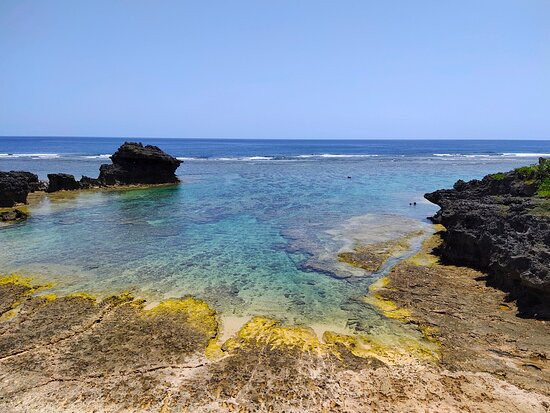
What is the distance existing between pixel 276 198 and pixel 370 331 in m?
28.7

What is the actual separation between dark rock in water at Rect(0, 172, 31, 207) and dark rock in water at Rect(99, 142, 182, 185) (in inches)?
488

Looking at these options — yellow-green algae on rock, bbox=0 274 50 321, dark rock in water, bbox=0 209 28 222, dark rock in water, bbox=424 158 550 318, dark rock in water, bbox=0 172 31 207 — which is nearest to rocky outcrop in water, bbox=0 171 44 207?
dark rock in water, bbox=0 172 31 207

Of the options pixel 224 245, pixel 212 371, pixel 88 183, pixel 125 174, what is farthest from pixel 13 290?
pixel 125 174

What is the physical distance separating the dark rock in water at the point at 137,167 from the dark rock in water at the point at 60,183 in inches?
158

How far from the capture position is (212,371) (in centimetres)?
1012

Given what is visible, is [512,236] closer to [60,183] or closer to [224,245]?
[224,245]

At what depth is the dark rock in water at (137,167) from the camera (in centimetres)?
4884

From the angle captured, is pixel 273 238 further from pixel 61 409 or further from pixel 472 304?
pixel 61 409

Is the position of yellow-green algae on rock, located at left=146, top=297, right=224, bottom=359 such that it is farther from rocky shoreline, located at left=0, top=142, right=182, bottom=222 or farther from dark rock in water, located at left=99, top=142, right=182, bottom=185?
dark rock in water, located at left=99, top=142, right=182, bottom=185

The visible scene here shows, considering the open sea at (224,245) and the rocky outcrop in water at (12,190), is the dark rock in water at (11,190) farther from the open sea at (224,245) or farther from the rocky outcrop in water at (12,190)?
the open sea at (224,245)

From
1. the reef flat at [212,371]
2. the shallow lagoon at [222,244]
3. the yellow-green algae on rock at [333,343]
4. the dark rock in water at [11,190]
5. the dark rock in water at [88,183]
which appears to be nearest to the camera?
the reef flat at [212,371]

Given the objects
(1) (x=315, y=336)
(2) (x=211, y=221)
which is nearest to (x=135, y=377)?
(1) (x=315, y=336)

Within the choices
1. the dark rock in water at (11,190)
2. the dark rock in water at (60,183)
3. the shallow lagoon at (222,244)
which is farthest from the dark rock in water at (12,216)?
the dark rock in water at (60,183)

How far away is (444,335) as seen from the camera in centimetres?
1195
